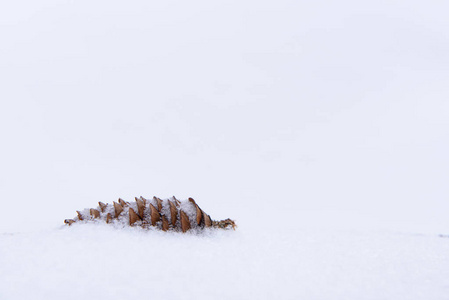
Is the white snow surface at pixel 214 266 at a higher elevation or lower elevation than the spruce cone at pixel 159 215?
lower

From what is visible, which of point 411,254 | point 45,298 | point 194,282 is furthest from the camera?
point 411,254

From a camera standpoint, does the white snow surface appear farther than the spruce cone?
No

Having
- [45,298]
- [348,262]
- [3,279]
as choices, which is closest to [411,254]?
[348,262]

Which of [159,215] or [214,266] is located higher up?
[159,215]

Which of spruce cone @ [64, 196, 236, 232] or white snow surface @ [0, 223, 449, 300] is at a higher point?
spruce cone @ [64, 196, 236, 232]

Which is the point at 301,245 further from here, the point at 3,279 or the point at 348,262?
the point at 3,279
